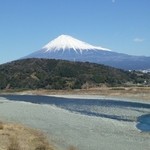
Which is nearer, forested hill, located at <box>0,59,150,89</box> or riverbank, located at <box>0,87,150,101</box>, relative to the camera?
riverbank, located at <box>0,87,150,101</box>

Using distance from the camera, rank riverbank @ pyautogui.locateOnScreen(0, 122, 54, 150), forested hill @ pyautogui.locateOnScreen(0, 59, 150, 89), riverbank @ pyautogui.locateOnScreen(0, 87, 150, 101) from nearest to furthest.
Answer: riverbank @ pyautogui.locateOnScreen(0, 122, 54, 150)
riverbank @ pyautogui.locateOnScreen(0, 87, 150, 101)
forested hill @ pyautogui.locateOnScreen(0, 59, 150, 89)

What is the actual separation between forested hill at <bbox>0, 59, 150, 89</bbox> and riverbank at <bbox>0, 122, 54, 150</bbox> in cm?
8889

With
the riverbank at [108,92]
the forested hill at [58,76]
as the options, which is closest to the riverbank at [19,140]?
the riverbank at [108,92]

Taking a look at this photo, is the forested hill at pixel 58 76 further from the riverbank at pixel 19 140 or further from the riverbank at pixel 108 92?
the riverbank at pixel 19 140

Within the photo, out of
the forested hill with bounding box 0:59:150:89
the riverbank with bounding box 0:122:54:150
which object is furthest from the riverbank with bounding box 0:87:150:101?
the riverbank with bounding box 0:122:54:150

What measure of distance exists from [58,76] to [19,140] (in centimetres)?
10493

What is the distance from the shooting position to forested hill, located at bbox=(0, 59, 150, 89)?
131 m

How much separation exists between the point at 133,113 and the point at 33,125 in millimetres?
21656

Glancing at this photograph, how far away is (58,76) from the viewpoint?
137125 millimetres

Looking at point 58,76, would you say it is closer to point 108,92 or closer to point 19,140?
point 108,92

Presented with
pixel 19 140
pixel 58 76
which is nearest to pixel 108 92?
pixel 58 76

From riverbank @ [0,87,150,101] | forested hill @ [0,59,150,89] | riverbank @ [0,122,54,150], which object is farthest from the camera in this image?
forested hill @ [0,59,150,89]

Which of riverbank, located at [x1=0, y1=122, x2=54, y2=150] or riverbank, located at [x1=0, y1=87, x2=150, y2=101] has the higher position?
riverbank, located at [x1=0, y1=87, x2=150, y2=101]

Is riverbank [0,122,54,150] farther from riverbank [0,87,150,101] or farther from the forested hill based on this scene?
the forested hill
